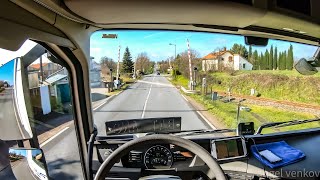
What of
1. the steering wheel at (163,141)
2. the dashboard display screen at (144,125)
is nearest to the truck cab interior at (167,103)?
the dashboard display screen at (144,125)

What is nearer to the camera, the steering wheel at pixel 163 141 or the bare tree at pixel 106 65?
the steering wheel at pixel 163 141

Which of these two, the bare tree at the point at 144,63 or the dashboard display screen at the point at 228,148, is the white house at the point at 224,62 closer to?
the bare tree at the point at 144,63

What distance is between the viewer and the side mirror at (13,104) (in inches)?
80.2

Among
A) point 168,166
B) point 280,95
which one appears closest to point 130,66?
point 168,166

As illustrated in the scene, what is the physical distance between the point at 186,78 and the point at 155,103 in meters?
0.32

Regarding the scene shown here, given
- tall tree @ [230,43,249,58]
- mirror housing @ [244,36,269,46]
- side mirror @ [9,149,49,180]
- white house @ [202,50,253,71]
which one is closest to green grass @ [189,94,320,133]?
white house @ [202,50,253,71]

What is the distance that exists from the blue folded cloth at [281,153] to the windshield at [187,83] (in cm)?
28

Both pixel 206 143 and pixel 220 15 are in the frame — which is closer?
pixel 220 15

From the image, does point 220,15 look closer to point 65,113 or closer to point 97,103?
point 97,103

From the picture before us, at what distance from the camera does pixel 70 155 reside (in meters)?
2.63

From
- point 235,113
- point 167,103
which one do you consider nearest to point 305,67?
point 235,113

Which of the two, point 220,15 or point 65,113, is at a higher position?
point 220,15

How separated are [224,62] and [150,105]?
68 cm

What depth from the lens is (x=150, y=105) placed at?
8.83 ft
